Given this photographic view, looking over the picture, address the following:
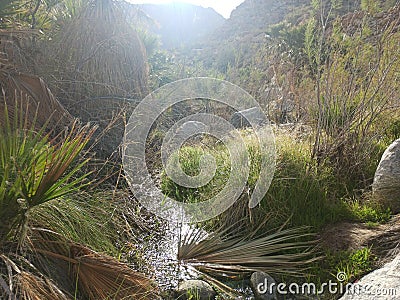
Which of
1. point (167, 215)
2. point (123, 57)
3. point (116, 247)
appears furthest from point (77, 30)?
point (116, 247)

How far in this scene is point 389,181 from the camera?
2859 millimetres

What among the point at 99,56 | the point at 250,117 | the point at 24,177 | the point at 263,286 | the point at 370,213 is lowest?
the point at 263,286

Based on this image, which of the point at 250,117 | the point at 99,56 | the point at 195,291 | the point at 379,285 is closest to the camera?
the point at 379,285

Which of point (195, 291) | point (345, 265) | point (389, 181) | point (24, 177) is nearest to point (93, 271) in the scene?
point (24, 177)

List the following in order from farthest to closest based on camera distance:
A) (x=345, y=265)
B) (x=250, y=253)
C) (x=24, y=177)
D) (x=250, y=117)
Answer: (x=250, y=117) < (x=250, y=253) < (x=345, y=265) < (x=24, y=177)

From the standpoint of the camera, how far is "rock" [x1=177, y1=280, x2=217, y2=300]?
2.22 metres

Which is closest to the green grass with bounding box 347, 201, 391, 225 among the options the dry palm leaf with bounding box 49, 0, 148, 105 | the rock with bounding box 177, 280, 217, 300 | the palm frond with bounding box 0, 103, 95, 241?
the rock with bounding box 177, 280, 217, 300

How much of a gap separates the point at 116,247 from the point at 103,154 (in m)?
1.18

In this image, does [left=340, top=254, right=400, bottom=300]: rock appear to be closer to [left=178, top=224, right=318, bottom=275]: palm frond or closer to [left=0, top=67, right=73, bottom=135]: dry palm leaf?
[left=178, top=224, right=318, bottom=275]: palm frond

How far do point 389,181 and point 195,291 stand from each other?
1687mm

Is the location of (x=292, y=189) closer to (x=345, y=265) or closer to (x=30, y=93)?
(x=345, y=265)

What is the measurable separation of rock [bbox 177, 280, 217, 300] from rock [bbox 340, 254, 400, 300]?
29.3 inches

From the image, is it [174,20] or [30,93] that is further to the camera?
[174,20]

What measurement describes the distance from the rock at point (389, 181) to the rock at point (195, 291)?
152 cm
